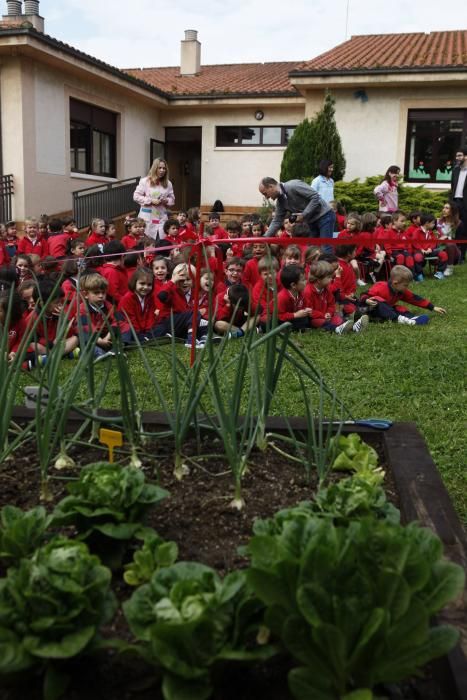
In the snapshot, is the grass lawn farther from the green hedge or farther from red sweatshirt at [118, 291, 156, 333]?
the green hedge

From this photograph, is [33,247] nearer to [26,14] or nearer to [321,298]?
[321,298]

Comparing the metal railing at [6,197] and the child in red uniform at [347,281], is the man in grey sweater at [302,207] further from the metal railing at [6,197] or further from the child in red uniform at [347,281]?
the metal railing at [6,197]

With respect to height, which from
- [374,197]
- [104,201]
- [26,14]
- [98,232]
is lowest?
[98,232]

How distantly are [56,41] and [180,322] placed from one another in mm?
9638

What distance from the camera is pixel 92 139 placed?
16562mm

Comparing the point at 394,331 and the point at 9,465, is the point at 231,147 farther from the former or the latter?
the point at 9,465

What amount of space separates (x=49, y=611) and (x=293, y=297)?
551cm

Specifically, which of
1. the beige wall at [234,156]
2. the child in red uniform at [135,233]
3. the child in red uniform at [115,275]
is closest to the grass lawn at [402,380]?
the child in red uniform at [115,275]

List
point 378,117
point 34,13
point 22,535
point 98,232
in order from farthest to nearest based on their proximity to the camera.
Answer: point 34,13 → point 378,117 → point 98,232 → point 22,535

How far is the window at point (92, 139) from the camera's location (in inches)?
625

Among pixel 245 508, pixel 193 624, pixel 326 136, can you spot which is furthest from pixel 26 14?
pixel 193 624

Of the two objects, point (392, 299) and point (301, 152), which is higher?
point (301, 152)

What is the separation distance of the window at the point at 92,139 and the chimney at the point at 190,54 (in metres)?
6.31

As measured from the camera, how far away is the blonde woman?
991cm
